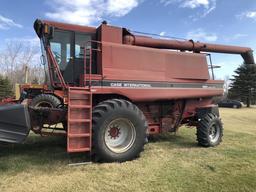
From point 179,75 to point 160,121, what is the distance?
1.39m

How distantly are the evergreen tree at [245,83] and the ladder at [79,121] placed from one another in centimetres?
4568

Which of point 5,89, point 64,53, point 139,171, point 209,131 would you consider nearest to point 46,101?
A: point 64,53

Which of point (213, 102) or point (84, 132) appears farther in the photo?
point (213, 102)

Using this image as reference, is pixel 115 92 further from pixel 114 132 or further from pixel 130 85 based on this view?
pixel 114 132

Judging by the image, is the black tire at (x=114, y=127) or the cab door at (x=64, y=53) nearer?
the black tire at (x=114, y=127)

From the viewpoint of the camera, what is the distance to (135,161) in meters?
6.83

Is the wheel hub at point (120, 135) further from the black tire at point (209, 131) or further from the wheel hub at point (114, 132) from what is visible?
the black tire at point (209, 131)

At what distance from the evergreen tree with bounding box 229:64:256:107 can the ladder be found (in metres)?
45.7

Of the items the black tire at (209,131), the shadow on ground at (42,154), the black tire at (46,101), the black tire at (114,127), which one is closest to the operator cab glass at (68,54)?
the black tire at (114,127)

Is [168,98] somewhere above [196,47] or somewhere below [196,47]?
below

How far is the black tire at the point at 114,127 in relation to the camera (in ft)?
21.3

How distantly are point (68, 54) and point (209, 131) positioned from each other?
14.6 feet

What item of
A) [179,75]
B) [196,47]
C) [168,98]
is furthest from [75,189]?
[196,47]

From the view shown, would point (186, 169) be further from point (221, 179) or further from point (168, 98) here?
point (168, 98)
